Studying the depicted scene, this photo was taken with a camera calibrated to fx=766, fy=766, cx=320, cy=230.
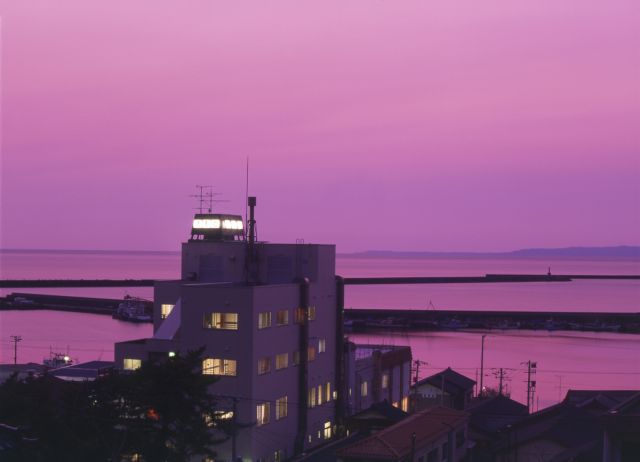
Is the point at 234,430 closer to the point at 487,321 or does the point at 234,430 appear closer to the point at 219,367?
the point at 219,367

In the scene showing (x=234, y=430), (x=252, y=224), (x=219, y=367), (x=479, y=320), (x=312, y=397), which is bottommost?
(x=479, y=320)

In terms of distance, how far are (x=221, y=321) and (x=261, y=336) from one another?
1.96 feet

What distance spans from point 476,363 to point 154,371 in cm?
1791

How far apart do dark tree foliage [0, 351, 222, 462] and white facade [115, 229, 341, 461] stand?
1971 mm

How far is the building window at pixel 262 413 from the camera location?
10.4 meters

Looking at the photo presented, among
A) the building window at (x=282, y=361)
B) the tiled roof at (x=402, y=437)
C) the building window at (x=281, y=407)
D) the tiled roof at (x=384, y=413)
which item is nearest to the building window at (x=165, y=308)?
the building window at (x=282, y=361)

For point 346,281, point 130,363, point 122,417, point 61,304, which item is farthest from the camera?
point 346,281

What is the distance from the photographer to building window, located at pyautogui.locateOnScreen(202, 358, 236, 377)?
10.5m

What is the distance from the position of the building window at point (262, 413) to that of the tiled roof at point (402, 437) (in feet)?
7.20

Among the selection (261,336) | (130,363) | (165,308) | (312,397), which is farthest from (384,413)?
(165,308)

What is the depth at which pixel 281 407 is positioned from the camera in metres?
11.2

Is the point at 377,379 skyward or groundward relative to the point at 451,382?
skyward

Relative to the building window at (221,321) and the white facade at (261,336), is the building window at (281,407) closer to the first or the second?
the white facade at (261,336)

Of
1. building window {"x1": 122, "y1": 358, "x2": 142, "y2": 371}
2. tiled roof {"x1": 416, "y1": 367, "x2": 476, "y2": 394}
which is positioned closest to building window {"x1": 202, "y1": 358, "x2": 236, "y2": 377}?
building window {"x1": 122, "y1": 358, "x2": 142, "y2": 371}
